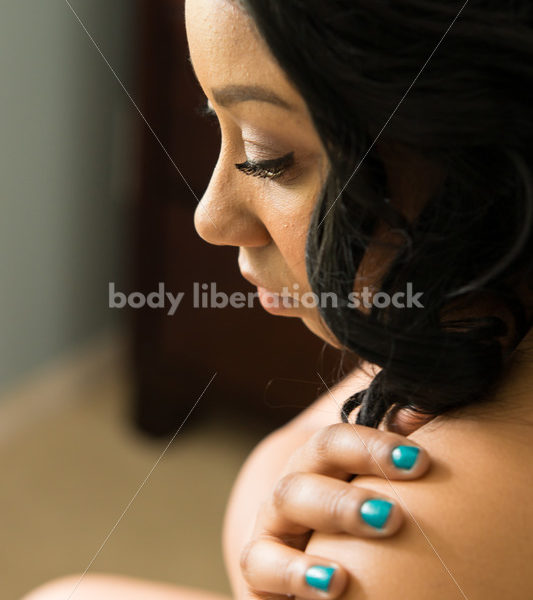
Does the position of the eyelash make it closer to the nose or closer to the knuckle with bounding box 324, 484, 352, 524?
the nose

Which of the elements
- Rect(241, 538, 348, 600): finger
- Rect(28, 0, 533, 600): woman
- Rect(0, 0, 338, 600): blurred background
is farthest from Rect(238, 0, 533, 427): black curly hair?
Rect(0, 0, 338, 600): blurred background

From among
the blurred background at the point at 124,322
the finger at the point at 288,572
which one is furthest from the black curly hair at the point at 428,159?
the blurred background at the point at 124,322

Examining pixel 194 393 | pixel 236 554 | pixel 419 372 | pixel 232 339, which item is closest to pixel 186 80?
pixel 232 339

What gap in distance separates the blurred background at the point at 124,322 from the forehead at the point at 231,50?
28.3 inches

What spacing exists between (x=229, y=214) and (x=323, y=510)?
0.16m

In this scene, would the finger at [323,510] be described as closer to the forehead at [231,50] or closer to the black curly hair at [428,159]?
the black curly hair at [428,159]

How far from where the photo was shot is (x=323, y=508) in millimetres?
410

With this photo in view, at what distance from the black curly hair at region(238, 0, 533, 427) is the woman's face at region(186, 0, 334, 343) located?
0.01 m

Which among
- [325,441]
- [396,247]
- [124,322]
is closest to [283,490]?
[325,441]

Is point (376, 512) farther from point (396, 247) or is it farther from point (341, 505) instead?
point (396, 247)

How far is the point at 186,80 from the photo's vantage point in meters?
1.17

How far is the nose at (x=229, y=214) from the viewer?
439 millimetres

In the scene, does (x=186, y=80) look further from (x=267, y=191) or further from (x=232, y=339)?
(x=267, y=191)

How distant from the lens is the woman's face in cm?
37
